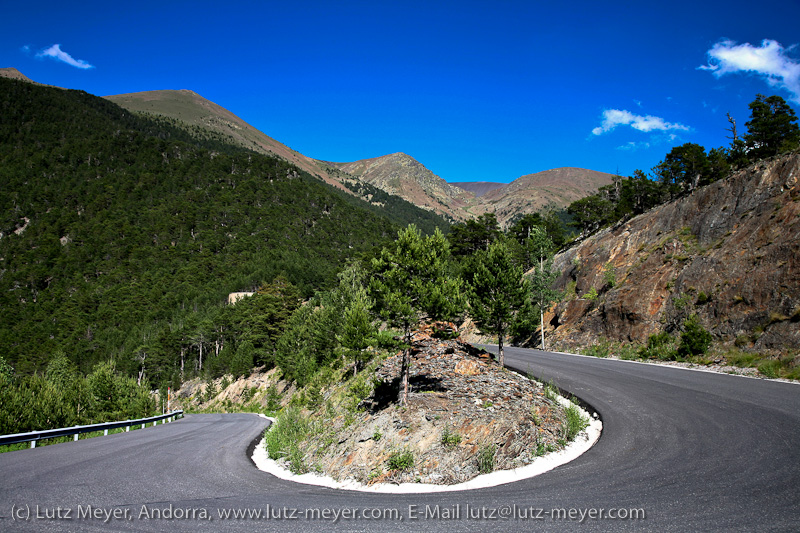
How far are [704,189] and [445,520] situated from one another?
118ft

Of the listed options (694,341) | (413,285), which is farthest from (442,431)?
(694,341)

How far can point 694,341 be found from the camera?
20062mm

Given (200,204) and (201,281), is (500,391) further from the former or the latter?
(200,204)

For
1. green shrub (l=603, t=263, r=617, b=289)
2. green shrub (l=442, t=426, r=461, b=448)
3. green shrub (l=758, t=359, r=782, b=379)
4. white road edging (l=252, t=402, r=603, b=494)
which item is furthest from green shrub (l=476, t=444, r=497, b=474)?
green shrub (l=603, t=263, r=617, b=289)

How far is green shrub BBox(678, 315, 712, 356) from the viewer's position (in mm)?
19906

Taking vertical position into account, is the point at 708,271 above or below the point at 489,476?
above

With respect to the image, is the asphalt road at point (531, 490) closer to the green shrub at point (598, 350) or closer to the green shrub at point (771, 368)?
the green shrub at point (771, 368)

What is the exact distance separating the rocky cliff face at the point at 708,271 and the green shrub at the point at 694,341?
852mm

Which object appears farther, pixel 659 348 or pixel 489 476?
pixel 659 348

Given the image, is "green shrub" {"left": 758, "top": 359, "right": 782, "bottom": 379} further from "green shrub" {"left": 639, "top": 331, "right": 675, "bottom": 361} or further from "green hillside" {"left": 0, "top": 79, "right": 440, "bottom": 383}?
"green hillside" {"left": 0, "top": 79, "right": 440, "bottom": 383}

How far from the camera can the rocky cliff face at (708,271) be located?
746 inches

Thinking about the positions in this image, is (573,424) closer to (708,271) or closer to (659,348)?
(659,348)

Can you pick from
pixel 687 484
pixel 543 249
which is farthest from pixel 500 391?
pixel 543 249

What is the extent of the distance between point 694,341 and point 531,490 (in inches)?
756
